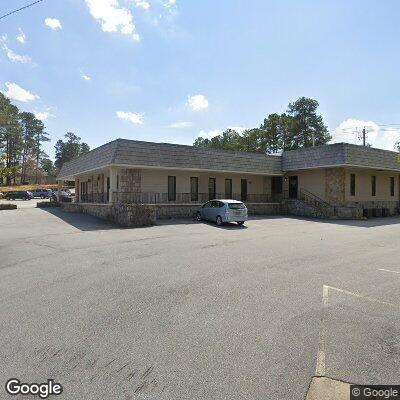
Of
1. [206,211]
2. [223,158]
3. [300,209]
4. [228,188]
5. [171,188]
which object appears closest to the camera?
[206,211]

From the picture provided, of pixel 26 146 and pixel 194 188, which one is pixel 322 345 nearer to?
pixel 194 188

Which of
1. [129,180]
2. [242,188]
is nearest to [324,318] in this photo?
[129,180]

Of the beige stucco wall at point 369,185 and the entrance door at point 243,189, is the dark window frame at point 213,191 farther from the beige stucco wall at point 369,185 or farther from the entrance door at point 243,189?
the beige stucco wall at point 369,185

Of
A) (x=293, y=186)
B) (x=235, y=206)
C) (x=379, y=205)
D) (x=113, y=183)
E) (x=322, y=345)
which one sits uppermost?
(x=293, y=186)

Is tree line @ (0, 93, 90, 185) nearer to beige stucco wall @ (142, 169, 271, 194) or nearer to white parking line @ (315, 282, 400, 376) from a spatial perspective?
beige stucco wall @ (142, 169, 271, 194)

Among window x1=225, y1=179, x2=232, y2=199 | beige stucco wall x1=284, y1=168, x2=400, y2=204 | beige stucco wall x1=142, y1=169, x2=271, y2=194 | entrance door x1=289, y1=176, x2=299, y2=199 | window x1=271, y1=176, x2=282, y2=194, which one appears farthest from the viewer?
window x1=271, y1=176, x2=282, y2=194

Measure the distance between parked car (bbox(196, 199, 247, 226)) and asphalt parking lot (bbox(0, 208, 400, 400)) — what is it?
8.69 m

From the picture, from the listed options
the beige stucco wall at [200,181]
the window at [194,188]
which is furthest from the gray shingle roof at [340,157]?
the window at [194,188]

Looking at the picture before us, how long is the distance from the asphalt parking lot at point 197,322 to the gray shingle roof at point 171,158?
12232 mm

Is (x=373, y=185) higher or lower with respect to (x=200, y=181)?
lower

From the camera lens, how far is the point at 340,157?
25688 millimetres

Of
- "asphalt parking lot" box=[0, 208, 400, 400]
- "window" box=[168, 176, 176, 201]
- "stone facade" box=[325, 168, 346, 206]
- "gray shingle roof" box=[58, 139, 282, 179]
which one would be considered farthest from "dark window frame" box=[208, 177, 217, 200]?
"asphalt parking lot" box=[0, 208, 400, 400]

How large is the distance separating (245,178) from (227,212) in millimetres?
11782

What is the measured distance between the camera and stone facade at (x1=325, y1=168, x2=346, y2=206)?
88.7 ft
